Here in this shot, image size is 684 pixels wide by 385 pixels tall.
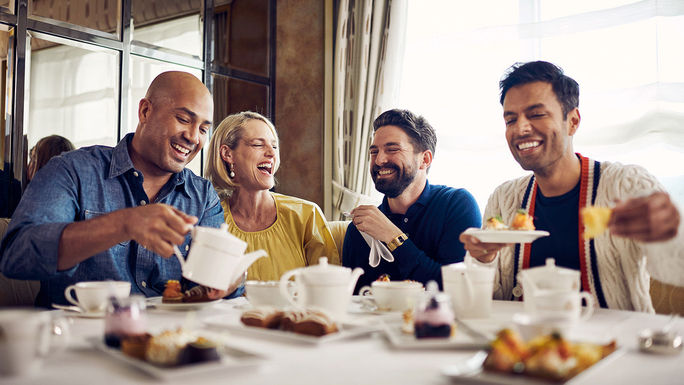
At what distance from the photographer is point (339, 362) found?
85 centimetres

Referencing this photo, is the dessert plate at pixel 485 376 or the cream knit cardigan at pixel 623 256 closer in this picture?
the dessert plate at pixel 485 376

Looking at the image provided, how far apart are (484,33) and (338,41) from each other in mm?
1124

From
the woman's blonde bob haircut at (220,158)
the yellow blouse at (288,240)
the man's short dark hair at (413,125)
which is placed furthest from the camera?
the woman's blonde bob haircut at (220,158)

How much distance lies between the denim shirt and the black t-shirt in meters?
1.16

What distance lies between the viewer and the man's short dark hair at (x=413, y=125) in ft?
8.20

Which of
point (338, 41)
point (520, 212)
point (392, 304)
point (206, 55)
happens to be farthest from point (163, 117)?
point (338, 41)

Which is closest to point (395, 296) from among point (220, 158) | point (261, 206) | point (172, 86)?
point (172, 86)

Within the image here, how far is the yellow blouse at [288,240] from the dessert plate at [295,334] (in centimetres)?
121

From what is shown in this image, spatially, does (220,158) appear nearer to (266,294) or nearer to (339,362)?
(266,294)

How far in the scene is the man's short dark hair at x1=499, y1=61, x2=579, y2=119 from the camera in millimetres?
1859

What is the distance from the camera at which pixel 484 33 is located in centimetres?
338

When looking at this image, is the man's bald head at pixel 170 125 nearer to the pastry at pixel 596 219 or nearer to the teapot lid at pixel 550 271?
the teapot lid at pixel 550 271

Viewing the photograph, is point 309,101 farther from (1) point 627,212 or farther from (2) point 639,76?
(1) point 627,212

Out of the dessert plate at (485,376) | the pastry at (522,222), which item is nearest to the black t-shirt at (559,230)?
the pastry at (522,222)
